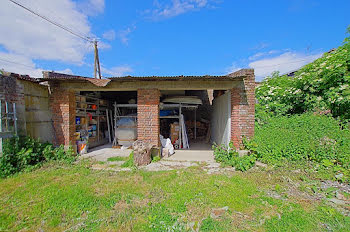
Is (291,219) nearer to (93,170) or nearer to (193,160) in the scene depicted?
(193,160)

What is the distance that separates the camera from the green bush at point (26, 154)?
4.46 metres

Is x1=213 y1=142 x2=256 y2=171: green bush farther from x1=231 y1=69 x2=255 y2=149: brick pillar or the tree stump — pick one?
the tree stump

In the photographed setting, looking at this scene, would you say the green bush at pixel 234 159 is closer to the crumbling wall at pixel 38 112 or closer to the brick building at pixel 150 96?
the brick building at pixel 150 96

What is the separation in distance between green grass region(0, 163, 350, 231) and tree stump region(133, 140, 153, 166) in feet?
2.77

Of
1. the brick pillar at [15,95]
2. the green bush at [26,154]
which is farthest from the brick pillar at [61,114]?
the brick pillar at [15,95]

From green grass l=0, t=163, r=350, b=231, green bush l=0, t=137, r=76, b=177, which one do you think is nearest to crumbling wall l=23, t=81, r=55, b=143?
green bush l=0, t=137, r=76, b=177

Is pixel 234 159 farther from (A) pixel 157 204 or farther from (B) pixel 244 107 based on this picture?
(A) pixel 157 204

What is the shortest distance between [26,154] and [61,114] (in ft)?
6.05

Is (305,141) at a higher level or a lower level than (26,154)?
higher

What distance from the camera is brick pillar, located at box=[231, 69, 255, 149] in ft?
18.1

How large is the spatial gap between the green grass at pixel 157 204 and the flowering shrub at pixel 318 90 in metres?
3.05

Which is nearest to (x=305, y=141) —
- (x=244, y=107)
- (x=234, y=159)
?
(x=244, y=107)

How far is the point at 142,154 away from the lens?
533 centimetres

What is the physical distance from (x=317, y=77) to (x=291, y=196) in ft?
16.5
